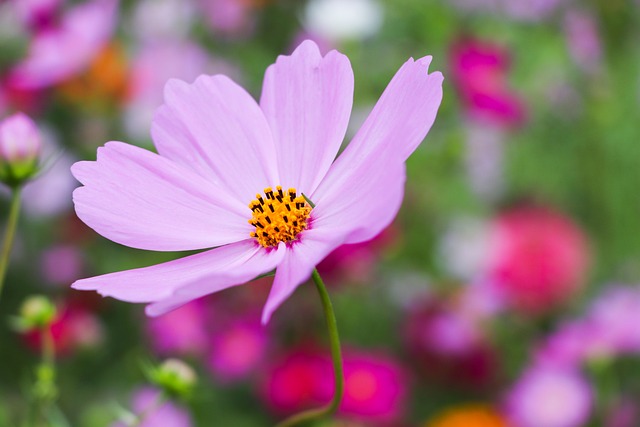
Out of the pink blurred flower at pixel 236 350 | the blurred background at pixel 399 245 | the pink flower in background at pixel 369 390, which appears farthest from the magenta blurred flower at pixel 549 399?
the pink blurred flower at pixel 236 350

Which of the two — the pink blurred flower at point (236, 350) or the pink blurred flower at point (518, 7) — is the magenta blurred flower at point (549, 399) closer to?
the pink blurred flower at point (236, 350)

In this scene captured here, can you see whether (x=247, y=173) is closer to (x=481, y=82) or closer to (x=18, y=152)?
(x=18, y=152)

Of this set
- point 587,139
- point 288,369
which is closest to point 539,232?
point 587,139

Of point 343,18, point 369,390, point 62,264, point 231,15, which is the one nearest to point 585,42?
point 343,18

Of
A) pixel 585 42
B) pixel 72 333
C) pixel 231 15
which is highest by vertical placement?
pixel 585 42

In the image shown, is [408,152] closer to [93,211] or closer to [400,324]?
[93,211]
